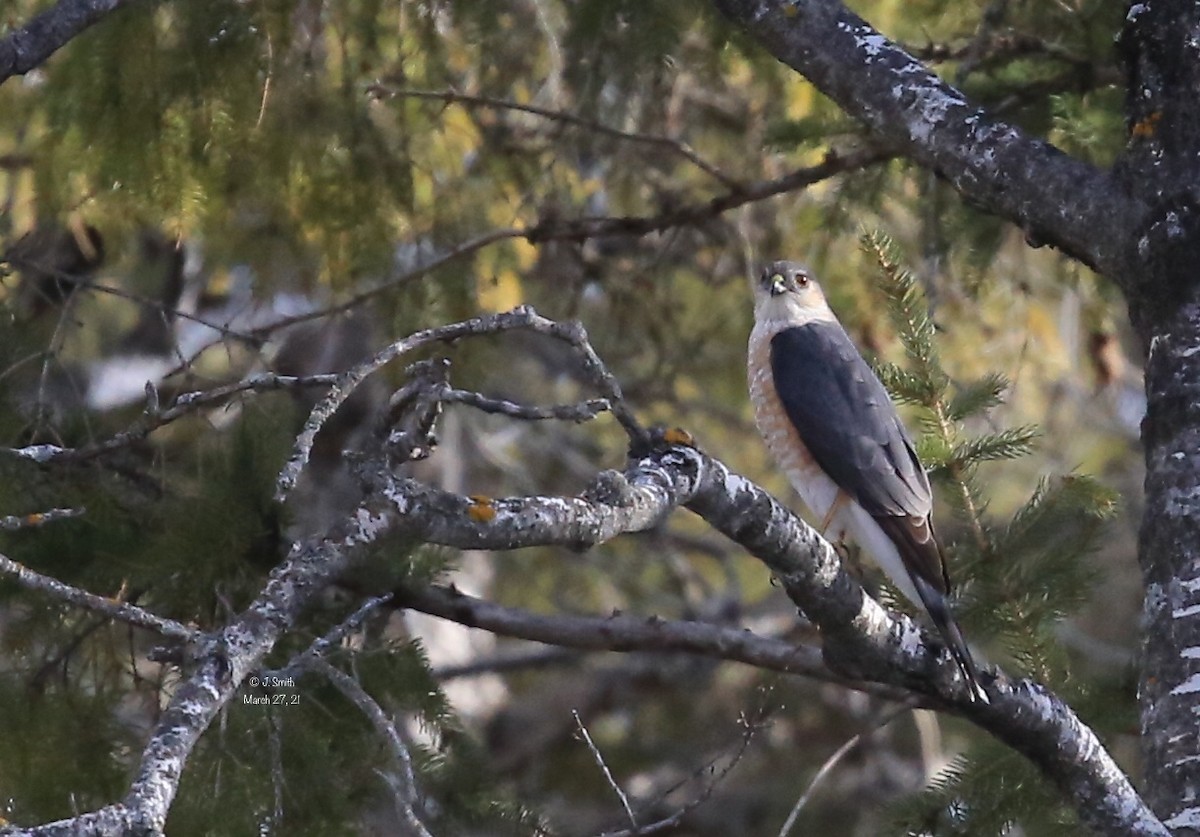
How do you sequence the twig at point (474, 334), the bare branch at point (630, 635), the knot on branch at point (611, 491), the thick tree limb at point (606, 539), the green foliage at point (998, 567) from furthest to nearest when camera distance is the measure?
the bare branch at point (630, 635) < the green foliage at point (998, 567) < the knot on branch at point (611, 491) < the twig at point (474, 334) < the thick tree limb at point (606, 539)

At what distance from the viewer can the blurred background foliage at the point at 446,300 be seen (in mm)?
3986

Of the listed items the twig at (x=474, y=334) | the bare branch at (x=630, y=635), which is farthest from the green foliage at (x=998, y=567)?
the twig at (x=474, y=334)

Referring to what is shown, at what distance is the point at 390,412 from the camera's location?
8.50 ft

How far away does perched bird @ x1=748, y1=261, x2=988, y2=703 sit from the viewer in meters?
4.83

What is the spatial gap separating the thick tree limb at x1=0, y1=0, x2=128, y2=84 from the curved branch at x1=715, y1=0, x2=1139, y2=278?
1584 mm

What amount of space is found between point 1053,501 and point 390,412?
2.04 metres

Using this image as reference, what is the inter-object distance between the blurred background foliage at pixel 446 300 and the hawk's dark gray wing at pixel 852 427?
1.07 feet

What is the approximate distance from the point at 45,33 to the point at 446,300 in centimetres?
204

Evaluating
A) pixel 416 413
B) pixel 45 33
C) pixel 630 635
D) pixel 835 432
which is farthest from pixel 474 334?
pixel 835 432

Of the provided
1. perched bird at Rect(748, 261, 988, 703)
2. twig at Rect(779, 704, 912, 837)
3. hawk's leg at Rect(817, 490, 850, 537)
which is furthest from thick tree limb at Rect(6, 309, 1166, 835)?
hawk's leg at Rect(817, 490, 850, 537)

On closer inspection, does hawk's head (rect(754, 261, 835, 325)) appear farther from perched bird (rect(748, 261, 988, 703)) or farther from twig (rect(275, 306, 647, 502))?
twig (rect(275, 306, 647, 502))

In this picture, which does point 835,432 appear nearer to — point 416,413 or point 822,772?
point 822,772

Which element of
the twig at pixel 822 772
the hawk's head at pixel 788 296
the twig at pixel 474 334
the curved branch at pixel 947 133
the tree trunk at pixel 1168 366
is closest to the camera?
the twig at pixel 474 334

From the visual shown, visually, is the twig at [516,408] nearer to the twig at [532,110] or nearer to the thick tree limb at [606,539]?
the thick tree limb at [606,539]
